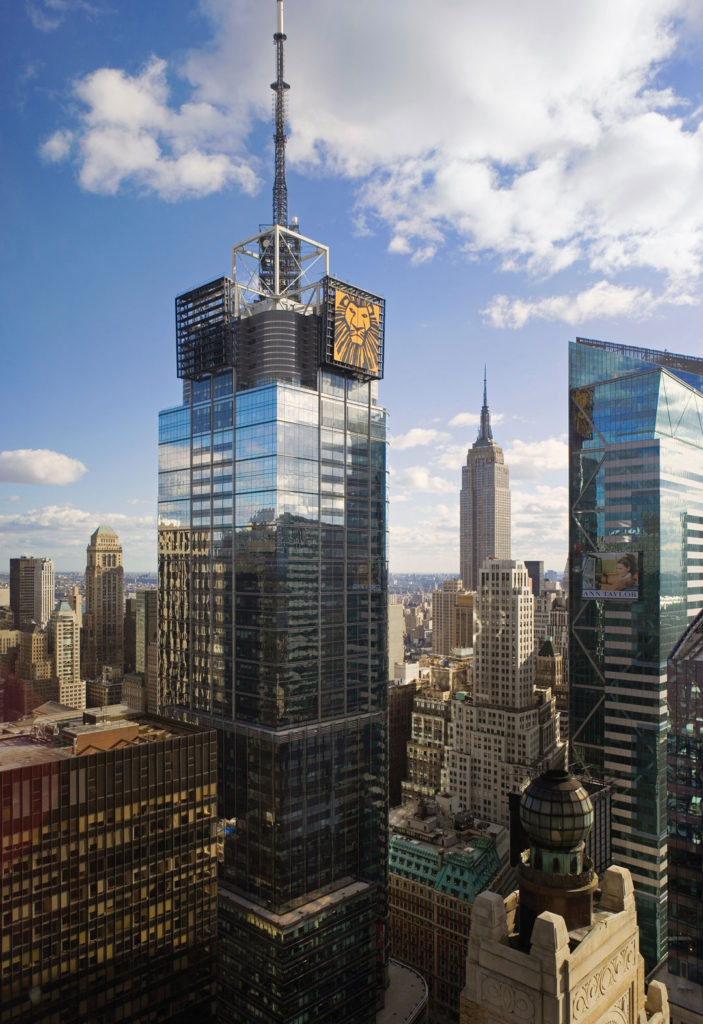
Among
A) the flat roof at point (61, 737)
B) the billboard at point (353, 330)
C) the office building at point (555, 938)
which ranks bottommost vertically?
the flat roof at point (61, 737)

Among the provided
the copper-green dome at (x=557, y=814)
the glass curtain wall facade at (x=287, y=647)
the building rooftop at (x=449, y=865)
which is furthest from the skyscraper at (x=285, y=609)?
the copper-green dome at (x=557, y=814)

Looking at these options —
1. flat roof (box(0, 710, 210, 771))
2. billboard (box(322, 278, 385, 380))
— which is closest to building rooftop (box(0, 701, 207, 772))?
flat roof (box(0, 710, 210, 771))

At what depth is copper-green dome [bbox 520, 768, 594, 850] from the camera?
83.4 ft

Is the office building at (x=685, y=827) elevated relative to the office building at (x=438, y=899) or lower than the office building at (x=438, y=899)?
elevated

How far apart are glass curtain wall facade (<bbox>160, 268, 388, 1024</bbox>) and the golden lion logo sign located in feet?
10.2

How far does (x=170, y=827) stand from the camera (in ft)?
273

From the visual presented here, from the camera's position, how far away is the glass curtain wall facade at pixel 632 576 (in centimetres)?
12519

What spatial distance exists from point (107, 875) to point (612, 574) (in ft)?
336

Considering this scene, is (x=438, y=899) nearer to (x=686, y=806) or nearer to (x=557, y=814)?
(x=686, y=806)

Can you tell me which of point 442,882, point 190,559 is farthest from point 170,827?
point 442,882

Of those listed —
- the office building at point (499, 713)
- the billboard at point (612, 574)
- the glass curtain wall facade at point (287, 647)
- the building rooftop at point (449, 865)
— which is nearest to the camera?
the glass curtain wall facade at point (287, 647)

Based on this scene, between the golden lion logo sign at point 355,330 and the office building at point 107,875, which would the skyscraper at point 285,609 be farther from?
the office building at point 107,875

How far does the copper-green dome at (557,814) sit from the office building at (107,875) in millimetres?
62190

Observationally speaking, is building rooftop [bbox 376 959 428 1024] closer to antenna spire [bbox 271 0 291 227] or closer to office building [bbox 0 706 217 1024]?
office building [bbox 0 706 217 1024]
